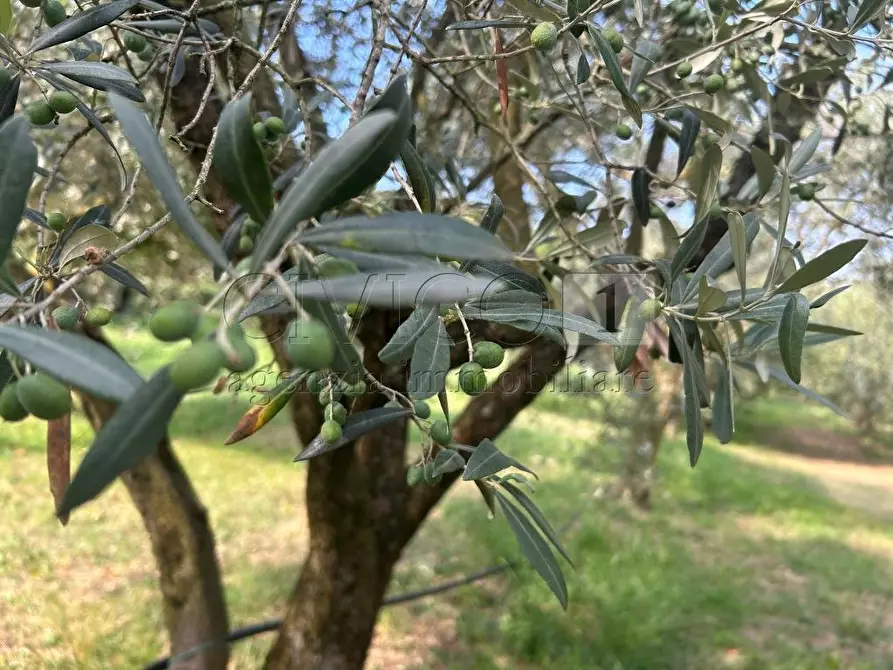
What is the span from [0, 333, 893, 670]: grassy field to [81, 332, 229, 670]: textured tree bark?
12.0 inches

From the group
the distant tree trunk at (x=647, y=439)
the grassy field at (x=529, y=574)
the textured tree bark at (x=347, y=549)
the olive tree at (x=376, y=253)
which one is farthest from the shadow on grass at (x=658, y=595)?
the olive tree at (x=376, y=253)

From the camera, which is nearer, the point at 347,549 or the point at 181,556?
the point at 347,549

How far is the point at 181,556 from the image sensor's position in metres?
2.23

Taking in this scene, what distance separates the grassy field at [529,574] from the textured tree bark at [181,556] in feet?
1.00

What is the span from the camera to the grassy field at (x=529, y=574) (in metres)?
3.14

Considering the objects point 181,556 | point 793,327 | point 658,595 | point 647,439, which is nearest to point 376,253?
point 793,327

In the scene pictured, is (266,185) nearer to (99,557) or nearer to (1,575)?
(1,575)

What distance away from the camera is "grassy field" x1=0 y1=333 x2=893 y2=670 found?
10.3ft

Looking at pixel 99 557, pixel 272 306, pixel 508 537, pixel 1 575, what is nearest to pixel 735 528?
pixel 508 537

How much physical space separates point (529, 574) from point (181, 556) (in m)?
2.25

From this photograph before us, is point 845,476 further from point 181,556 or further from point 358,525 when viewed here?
point 181,556

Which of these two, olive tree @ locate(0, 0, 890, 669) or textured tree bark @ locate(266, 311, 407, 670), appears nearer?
olive tree @ locate(0, 0, 890, 669)

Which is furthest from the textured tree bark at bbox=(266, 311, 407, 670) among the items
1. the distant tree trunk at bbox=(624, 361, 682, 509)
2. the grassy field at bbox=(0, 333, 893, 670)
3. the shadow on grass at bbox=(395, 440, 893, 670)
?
the distant tree trunk at bbox=(624, 361, 682, 509)

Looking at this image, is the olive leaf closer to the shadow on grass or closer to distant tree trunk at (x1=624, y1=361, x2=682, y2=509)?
the shadow on grass
